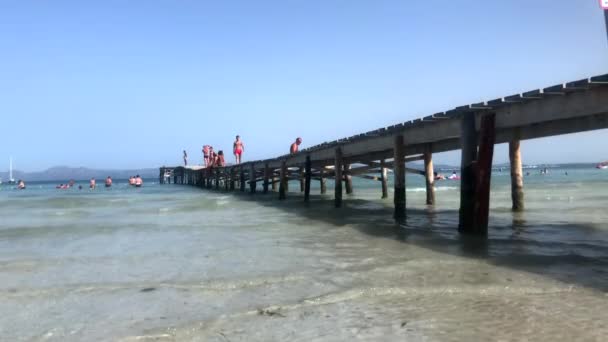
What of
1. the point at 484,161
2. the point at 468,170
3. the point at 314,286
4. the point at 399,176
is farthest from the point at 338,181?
the point at 314,286

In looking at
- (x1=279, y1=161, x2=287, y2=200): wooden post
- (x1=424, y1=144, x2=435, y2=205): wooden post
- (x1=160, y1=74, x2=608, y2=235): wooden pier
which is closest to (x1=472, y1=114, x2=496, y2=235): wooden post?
(x1=160, y1=74, x2=608, y2=235): wooden pier

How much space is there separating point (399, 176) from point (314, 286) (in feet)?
23.8

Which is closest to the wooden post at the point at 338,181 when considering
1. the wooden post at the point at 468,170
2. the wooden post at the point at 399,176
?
the wooden post at the point at 399,176

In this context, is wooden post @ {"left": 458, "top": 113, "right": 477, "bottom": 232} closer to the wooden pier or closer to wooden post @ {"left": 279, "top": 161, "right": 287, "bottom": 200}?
the wooden pier

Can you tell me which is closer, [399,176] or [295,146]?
[399,176]

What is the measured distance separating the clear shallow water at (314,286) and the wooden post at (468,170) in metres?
0.42

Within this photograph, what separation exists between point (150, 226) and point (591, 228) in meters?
9.17

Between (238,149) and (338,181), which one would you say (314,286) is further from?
(238,149)

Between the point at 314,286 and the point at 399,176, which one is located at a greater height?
the point at 399,176

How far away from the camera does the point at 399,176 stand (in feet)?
38.7

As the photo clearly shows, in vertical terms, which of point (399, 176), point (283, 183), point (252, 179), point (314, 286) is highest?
point (252, 179)

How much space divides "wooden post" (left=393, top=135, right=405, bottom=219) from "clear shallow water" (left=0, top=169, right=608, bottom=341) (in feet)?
6.93

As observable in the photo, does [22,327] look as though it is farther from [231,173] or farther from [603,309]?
[231,173]

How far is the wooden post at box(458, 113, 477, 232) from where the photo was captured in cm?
805
